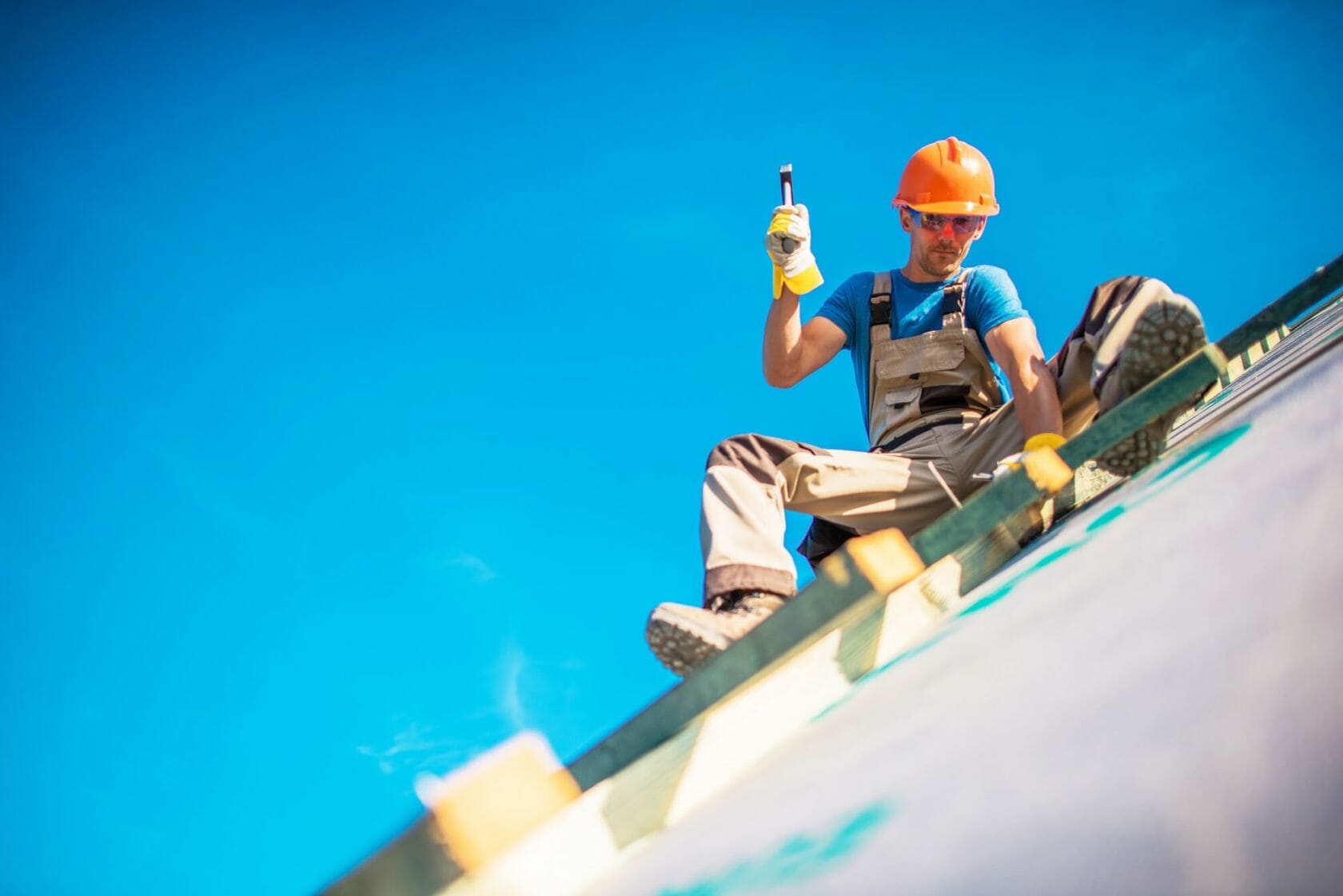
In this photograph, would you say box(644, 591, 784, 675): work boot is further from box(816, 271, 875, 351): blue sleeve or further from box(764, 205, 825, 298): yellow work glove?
box(816, 271, 875, 351): blue sleeve

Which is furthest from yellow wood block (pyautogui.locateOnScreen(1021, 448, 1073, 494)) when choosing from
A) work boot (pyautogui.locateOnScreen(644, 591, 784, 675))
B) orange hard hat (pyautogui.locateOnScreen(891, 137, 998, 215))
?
orange hard hat (pyautogui.locateOnScreen(891, 137, 998, 215))

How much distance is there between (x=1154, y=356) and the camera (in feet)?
6.95

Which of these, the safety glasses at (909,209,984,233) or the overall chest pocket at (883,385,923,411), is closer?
the overall chest pocket at (883,385,923,411)

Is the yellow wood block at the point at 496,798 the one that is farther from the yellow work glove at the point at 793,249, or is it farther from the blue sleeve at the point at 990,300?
the blue sleeve at the point at 990,300

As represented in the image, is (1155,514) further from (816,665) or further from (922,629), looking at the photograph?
(816,665)

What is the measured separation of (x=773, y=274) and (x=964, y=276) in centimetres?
75

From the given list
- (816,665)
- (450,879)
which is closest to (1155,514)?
(816,665)

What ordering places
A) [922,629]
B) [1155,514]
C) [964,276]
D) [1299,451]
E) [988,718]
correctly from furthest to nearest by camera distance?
[964,276], [922,629], [1155,514], [1299,451], [988,718]

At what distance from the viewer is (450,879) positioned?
89 cm

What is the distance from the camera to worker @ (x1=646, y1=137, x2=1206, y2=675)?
2166 millimetres

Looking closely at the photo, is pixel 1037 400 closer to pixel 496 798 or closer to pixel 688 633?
pixel 688 633

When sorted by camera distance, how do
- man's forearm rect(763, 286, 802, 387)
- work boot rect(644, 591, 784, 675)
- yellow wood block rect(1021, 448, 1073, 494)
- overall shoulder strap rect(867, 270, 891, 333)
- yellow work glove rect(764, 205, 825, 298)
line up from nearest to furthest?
yellow wood block rect(1021, 448, 1073, 494) < work boot rect(644, 591, 784, 675) < yellow work glove rect(764, 205, 825, 298) < man's forearm rect(763, 286, 802, 387) < overall shoulder strap rect(867, 270, 891, 333)

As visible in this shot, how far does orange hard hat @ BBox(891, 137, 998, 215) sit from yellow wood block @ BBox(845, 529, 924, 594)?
2.46m

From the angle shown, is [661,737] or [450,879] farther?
[661,737]
